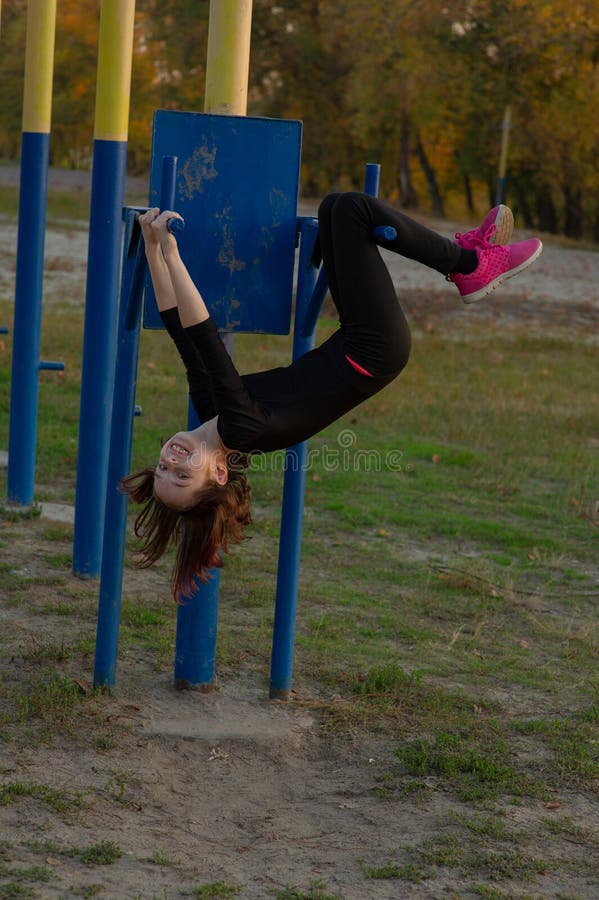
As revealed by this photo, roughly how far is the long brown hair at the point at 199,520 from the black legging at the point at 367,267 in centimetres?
67

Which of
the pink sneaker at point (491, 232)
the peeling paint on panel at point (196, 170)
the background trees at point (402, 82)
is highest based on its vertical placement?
the background trees at point (402, 82)

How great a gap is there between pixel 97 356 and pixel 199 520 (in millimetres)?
1700

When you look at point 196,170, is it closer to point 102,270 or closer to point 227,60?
point 227,60

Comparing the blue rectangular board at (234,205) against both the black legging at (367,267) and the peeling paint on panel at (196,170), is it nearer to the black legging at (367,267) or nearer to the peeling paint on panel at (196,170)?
the peeling paint on panel at (196,170)

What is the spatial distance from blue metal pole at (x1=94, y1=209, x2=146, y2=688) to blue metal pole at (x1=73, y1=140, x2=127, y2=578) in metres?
1.23

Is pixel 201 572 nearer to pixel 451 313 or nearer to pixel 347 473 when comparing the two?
pixel 347 473

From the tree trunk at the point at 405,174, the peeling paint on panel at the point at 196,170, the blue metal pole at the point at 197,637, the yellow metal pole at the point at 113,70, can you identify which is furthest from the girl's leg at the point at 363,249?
the tree trunk at the point at 405,174

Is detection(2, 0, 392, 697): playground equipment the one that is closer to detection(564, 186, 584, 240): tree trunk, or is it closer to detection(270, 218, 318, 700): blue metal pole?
detection(270, 218, 318, 700): blue metal pole

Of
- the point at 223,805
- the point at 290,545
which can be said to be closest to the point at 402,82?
the point at 290,545

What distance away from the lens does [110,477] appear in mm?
4645

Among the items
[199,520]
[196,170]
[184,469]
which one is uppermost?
[196,170]

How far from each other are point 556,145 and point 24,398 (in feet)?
109

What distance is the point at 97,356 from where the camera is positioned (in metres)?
5.82

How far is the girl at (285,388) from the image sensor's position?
4.21m
